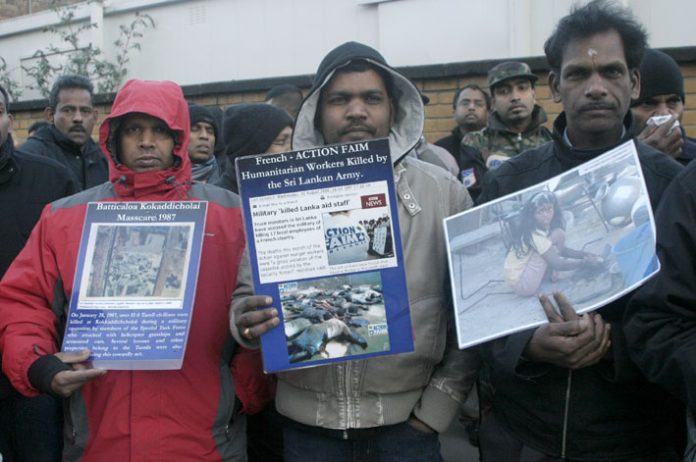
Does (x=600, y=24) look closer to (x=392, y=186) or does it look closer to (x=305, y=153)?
(x=392, y=186)

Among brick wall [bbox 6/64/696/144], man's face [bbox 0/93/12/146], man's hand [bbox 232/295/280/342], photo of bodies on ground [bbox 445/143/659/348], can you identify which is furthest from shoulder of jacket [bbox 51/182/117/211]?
brick wall [bbox 6/64/696/144]

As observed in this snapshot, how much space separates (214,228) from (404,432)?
916 mm

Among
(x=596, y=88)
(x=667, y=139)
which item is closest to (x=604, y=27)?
(x=596, y=88)

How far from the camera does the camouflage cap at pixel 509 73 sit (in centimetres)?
530

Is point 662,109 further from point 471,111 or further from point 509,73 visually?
point 471,111

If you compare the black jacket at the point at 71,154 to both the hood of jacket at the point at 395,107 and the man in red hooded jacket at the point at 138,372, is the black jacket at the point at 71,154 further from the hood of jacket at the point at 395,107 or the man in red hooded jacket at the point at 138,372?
the hood of jacket at the point at 395,107

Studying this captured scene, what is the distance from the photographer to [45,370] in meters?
2.50

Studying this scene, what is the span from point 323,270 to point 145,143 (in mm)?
881

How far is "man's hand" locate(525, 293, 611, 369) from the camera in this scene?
7.20 ft

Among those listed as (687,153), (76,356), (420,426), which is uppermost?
(687,153)

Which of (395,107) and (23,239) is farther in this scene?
→ (23,239)

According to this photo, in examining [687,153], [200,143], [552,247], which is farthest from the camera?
[200,143]

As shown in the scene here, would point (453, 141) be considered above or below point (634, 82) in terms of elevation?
below

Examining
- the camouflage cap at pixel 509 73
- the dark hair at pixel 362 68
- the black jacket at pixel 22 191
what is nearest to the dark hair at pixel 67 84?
the black jacket at pixel 22 191
